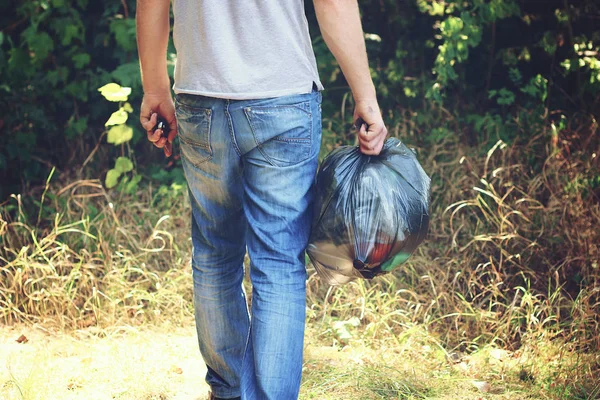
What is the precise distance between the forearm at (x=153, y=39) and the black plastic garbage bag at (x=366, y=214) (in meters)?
0.58

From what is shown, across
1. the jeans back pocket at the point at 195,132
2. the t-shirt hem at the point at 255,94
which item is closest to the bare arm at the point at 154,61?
the jeans back pocket at the point at 195,132

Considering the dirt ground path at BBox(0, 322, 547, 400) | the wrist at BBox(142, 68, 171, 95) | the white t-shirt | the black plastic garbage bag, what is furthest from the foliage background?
the white t-shirt

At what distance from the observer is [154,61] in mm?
2150

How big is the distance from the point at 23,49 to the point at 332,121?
1858 millimetres

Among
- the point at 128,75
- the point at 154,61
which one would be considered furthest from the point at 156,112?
the point at 128,75

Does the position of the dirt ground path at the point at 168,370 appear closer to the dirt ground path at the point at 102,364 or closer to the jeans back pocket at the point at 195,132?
the dirt ground path at the point at 102,364

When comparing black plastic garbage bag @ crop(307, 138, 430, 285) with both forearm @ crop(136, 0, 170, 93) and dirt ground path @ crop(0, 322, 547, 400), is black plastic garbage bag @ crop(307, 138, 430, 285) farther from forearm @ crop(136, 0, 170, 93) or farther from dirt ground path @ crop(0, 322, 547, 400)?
dirt ground path @ crop(0, 322, 547, 400)

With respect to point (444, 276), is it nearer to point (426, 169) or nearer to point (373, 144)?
point (426, 169)

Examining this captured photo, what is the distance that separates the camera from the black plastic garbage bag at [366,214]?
204 cm

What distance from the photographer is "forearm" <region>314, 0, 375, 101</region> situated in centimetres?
189

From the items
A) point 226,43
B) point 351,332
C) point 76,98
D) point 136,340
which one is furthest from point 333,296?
point 76,98

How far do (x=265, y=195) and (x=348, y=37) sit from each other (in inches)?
18.5

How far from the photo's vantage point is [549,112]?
4.36 meters

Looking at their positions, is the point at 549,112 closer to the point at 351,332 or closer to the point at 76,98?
the point at 351,332
